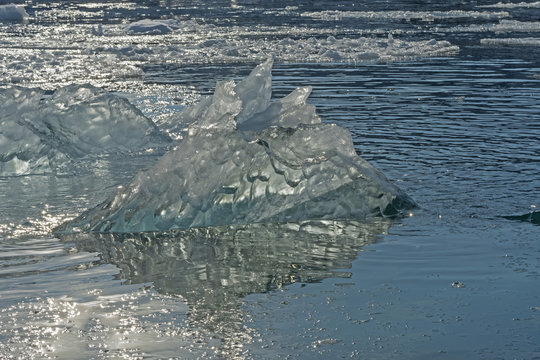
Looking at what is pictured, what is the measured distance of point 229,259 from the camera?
596cm

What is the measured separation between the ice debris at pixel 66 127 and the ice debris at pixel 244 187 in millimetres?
2680

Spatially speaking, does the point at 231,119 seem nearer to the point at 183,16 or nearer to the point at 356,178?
the point at 356,178

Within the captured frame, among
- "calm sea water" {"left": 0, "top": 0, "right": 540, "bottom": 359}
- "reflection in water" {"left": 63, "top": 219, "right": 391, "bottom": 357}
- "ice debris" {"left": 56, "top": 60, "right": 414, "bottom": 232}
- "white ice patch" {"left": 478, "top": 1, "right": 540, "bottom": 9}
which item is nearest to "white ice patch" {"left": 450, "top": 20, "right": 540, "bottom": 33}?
"white ice patch" {"left": 478, "top": 1, "right": 540, "bottom": 9}

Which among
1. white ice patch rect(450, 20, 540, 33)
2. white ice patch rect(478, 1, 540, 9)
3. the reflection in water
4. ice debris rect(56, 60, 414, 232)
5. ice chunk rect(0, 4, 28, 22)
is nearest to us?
the reflection in water

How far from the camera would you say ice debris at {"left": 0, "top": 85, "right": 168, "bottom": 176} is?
9.53m

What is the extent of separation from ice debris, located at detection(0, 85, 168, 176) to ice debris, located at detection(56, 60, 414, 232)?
268 cm

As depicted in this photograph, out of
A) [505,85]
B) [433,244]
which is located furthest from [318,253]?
[505,85]

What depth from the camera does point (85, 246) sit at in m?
6.39

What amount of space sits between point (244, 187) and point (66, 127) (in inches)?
153

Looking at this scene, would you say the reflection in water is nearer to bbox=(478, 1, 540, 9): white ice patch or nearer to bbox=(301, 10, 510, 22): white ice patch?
bbox=(301, 10, 510, 22): white ice patch

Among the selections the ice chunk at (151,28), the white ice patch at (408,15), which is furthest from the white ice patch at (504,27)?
the ice chunk at (151,28)

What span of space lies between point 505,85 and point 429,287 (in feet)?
36.2

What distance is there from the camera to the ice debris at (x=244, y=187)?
6.98 m

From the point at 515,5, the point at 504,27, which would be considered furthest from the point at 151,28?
the point at 515,5
